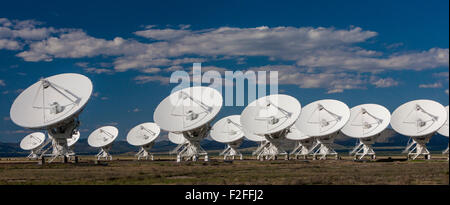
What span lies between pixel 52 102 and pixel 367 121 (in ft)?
153

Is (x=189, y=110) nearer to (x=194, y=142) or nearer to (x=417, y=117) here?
(x=194, y=142)

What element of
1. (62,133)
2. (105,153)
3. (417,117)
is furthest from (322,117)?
(105,153)

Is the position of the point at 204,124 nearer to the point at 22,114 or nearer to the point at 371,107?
the point at 22,114

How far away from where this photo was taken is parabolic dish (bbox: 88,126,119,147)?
331 ft

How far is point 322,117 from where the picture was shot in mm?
80500

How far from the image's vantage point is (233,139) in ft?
311

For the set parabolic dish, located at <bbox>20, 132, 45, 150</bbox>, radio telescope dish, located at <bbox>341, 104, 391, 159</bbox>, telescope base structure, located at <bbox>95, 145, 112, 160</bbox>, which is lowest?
telescope base structure, located at <bbox>95, 145, 112, 160</bbox>

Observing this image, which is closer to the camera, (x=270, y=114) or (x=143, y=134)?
(x=270, y=114)

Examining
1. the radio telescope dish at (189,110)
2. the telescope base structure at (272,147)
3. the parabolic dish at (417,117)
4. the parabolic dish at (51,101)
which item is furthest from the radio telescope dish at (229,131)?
the parabolic dish at (51,101)

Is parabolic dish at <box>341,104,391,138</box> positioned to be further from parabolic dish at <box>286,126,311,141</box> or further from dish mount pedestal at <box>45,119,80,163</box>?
dish mount pedestal at <box>45,119,80,163</box>

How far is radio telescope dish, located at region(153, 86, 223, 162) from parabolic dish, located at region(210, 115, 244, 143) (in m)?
25.4

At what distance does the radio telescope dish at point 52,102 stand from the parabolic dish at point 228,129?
118 ft

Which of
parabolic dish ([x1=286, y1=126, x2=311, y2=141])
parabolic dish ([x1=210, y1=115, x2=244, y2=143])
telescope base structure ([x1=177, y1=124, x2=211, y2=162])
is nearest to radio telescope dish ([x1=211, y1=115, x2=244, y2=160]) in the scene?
parabolic dish ([x1=210, y1=115, x2=244, y2=143])

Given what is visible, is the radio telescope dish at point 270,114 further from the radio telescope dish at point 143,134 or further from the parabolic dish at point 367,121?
the radio telescope dish at point 143,134
